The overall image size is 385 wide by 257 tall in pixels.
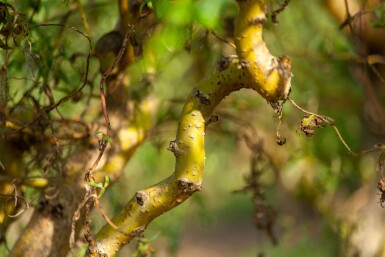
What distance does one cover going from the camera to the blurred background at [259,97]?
76.9 inches

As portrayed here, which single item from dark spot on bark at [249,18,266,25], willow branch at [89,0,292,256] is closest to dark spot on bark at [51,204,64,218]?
willow branch at [89,0,292,256]

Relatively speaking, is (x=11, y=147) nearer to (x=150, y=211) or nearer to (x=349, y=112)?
(x=150, y=211)

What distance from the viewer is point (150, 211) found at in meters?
1.61

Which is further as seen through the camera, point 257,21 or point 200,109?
point 200,109

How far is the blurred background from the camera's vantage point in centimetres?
195

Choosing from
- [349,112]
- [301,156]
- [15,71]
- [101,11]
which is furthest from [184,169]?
[349,112]

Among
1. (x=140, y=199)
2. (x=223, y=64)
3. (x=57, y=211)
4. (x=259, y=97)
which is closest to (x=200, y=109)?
Result: (x=223, y=64)

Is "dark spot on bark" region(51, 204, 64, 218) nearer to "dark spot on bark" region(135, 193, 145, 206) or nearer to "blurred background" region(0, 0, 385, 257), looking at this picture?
"blurred background" region(0, 0, 385, 257)

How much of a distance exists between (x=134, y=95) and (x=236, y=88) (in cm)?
71

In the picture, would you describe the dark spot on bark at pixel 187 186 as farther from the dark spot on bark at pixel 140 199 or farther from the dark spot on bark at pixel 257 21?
the dark spot on bark at pixel 257 21

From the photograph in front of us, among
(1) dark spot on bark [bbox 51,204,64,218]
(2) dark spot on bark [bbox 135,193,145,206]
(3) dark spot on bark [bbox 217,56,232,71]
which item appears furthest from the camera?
(1) dark spot on bark [bbox 51,204,64,218]

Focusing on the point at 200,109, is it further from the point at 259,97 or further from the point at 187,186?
the point at 259,97

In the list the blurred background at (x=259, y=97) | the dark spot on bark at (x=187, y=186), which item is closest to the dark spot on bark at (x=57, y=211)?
the blurred background at (x=259, y=97)

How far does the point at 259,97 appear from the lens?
3.60 m
